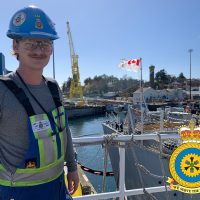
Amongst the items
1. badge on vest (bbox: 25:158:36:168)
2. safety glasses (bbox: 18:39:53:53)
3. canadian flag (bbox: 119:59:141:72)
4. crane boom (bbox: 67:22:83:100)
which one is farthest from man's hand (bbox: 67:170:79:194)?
crane boom (bbox: 67:22:83:100)

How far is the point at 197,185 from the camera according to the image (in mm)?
2518

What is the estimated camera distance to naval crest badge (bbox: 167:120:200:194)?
2.47 meters

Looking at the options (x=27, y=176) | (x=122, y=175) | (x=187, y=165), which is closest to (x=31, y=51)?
(x=27, y=176)

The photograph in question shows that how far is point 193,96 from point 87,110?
24.2 metres

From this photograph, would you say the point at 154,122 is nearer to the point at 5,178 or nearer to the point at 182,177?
the point at 182,177

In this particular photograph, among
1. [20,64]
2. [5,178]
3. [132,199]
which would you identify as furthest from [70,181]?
[132,199]

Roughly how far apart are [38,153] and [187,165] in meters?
1.45

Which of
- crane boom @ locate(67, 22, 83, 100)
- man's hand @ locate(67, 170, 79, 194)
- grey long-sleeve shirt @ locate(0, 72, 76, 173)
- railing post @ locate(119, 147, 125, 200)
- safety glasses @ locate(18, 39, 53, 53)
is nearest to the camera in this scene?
grey long-sleeve shirt @ locate(0, 72, 76, 173)

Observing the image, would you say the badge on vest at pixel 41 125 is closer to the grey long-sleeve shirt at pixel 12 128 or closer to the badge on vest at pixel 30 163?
the grey long-sleeve shirt at pixel 12 128

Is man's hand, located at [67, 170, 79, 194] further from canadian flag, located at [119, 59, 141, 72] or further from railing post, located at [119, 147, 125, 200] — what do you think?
canadian flag, located at [119, 59, 141, 72]

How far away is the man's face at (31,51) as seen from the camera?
Answer: 1.61 meters

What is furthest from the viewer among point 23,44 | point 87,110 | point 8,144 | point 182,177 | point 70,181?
point 87,110

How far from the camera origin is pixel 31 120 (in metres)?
1.51

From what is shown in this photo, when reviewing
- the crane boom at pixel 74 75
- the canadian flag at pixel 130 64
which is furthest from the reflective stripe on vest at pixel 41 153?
the crane boom at pixel 74 75
